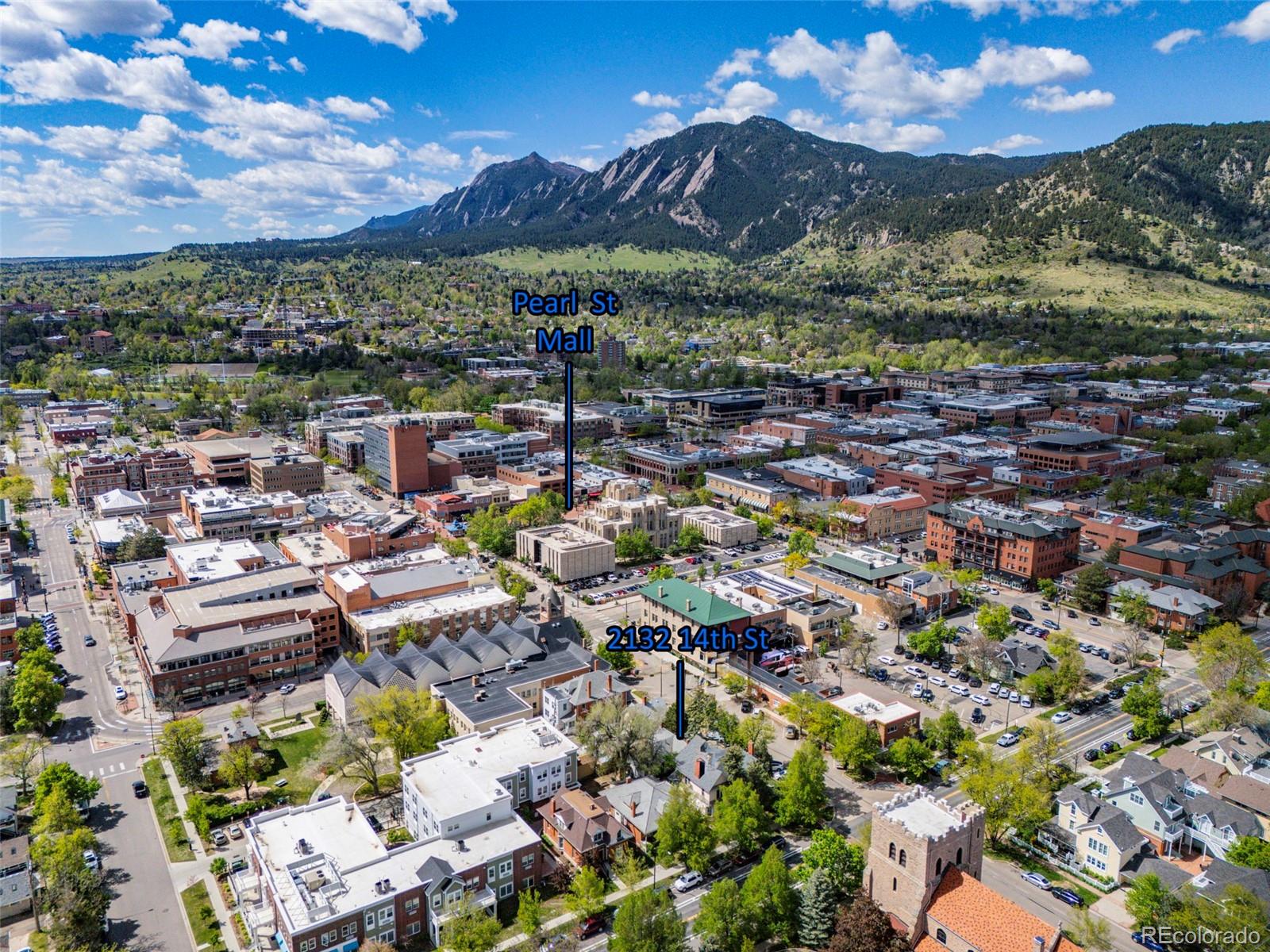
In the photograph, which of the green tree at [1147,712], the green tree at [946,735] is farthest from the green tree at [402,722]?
the green tree at [1147,712]

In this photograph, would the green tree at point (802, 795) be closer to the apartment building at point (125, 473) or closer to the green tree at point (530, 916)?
the green tree at point (530, 916)

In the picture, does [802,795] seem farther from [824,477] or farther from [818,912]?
[824,477]

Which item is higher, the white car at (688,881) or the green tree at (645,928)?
the green tree at (645,928)

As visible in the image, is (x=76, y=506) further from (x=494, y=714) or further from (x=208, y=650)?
(x=494, y=714)

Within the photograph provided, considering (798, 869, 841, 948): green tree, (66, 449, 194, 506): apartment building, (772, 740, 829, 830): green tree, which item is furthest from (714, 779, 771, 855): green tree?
(66, 449, 194, 506): apartment building

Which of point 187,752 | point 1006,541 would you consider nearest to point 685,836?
point 187,752

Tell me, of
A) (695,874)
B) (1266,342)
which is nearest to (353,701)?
(695,874)
